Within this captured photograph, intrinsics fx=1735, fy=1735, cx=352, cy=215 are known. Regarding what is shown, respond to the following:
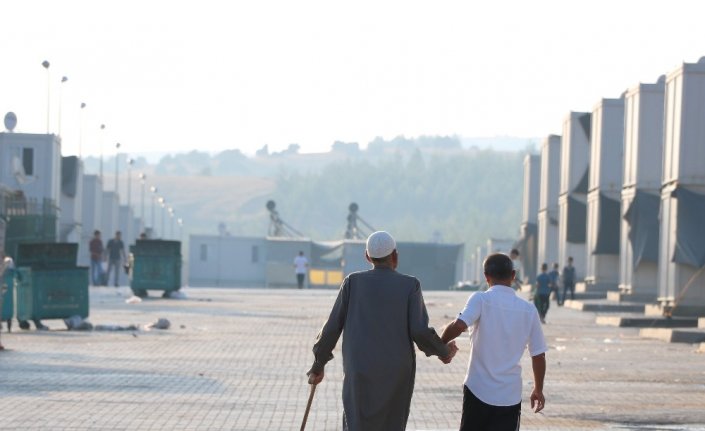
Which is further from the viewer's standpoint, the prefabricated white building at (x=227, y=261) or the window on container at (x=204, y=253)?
the window on container at (x=204, y=253)

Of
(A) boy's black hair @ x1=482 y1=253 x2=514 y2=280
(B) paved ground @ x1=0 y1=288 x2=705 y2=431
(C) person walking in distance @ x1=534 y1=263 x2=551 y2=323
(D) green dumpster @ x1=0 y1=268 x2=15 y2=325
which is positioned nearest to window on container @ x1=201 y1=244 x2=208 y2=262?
(C) person walking in distance @ x1=534 y1=263 x2=551 y2=323

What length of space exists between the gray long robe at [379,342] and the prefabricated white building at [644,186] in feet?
107

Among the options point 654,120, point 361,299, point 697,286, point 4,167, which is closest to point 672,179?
point 697,286

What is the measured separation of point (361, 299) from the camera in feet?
34.7

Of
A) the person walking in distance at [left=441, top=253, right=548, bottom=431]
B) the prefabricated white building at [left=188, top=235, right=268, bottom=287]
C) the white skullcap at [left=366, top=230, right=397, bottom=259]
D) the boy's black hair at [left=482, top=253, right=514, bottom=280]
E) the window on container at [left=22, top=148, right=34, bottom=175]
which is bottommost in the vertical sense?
the prefabricated white building at [left=188, top=235, right=268, bottom=287]

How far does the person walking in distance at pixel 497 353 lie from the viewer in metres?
10.2

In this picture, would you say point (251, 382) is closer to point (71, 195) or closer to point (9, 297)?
point (9, 297)

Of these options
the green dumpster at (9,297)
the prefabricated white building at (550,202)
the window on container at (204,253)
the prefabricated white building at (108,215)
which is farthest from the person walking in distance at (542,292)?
the window on container at (204,253)

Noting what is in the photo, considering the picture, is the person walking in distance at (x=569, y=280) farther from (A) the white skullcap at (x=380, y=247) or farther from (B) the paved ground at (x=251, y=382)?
(A) the white skullcap at (x=380, y=247)

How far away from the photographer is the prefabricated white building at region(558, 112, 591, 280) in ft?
186

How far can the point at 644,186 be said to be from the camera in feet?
143

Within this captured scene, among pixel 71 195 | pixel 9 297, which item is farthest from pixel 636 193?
pixel 71 195

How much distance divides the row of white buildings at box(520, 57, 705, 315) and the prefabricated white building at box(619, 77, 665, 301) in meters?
0.03

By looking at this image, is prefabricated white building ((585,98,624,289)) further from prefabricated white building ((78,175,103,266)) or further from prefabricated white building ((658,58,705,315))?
prefabricated white building ((78,175,103,266))
